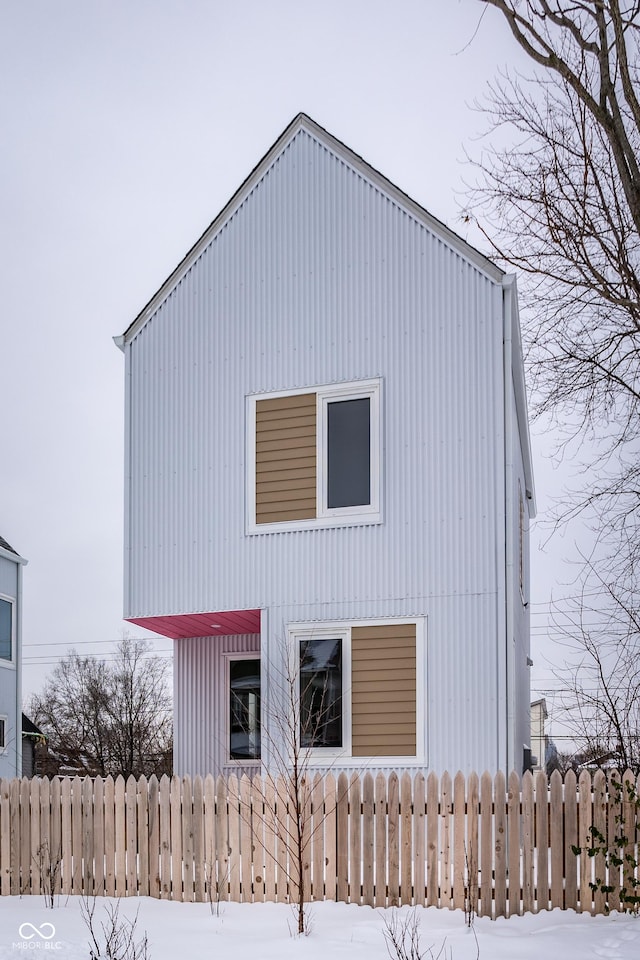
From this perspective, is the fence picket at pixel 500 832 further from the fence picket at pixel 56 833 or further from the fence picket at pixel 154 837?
the fence picket at pixel 56 833

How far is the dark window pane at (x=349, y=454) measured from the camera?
47.8ft

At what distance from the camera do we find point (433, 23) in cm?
1451

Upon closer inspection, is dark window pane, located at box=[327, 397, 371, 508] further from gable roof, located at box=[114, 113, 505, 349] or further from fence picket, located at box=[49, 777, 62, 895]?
fence picket, located at box=[49, 777, 62, 895]

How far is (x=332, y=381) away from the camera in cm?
1484

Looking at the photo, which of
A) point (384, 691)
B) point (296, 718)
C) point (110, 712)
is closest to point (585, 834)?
point (384, 691)

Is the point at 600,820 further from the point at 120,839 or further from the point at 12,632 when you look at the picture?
the point at 12,632

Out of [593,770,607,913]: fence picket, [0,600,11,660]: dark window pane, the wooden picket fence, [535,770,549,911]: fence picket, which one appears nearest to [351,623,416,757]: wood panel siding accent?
the wooden picket fence

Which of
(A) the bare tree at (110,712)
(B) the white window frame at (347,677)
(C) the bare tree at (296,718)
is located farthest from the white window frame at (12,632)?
(B) the white window frame at (347,677)

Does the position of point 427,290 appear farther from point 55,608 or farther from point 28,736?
point 55,608

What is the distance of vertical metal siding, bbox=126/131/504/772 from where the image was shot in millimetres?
13812

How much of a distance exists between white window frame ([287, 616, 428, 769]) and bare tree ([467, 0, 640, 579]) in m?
2.92

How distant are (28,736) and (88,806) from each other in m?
26.0

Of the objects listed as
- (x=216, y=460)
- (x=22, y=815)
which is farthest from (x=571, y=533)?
(x=22, y=815)

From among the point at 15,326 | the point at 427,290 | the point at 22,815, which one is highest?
the point at 15,326
